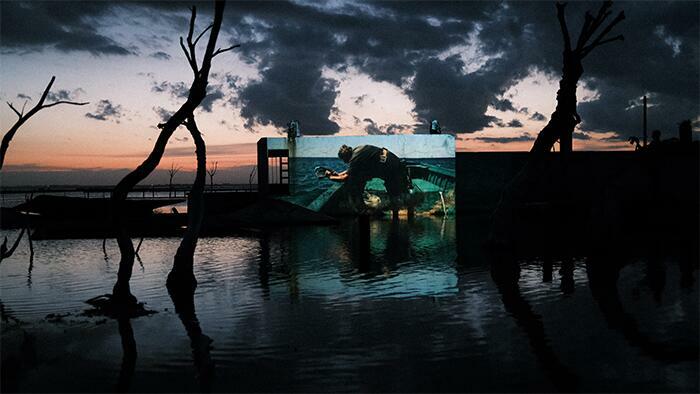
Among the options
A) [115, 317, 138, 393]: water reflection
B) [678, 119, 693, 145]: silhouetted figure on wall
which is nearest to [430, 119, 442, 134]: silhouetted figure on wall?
[678, 119, 693, 145]: silhouetted figure on wall

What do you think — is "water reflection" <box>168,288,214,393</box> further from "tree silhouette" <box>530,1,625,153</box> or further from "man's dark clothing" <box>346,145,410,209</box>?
"man's dark clothing" <box>346,145,410,209</box>

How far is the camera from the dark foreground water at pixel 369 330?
7.19 meters

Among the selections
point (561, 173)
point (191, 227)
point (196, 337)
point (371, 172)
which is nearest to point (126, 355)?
point (196, 337)

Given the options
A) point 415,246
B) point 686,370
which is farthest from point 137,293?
point 415,246

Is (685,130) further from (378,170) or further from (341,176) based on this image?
(341,176)

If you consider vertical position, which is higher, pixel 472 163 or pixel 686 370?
pixel 472 163

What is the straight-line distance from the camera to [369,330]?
956 cm

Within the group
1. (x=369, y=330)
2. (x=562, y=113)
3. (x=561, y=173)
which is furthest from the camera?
(x=561, y=173)

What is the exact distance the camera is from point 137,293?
1351cm

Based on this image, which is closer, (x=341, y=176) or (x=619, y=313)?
(x=619, y=313)

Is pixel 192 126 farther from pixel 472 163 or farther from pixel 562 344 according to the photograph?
pixel 472 163

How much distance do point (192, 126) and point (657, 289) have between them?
10.0 meters

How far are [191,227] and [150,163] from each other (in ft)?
6.17

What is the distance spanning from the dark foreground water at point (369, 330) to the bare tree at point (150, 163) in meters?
0.76
